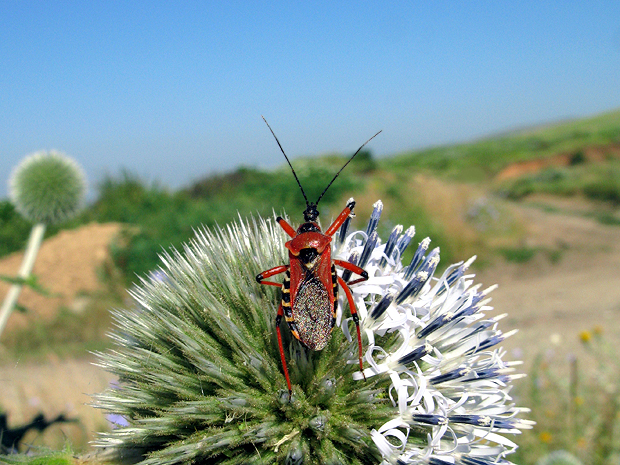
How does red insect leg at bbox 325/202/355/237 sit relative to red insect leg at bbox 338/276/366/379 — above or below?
above

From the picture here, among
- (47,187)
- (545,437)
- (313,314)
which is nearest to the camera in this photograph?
(313,314)

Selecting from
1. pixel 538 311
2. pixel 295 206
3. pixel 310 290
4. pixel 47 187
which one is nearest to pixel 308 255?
pixel 310 290

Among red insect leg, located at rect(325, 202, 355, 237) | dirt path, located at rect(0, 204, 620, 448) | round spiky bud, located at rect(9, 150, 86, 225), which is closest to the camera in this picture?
red insect leg, located at rect(325, 202, 355, 237)

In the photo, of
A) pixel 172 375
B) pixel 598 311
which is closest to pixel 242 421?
pixel 172 375

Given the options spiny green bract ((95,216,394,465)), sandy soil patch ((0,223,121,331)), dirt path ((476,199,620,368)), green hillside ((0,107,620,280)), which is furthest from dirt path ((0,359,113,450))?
dirt path ((476,199,620,368))

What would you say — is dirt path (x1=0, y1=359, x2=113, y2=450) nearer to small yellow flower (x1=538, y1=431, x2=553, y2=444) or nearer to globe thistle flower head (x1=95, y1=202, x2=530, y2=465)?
globe thistle flower head (x1=95, y1=202, x2=530, y2=465)

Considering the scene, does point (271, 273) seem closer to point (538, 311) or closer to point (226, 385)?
point (226, 385)
